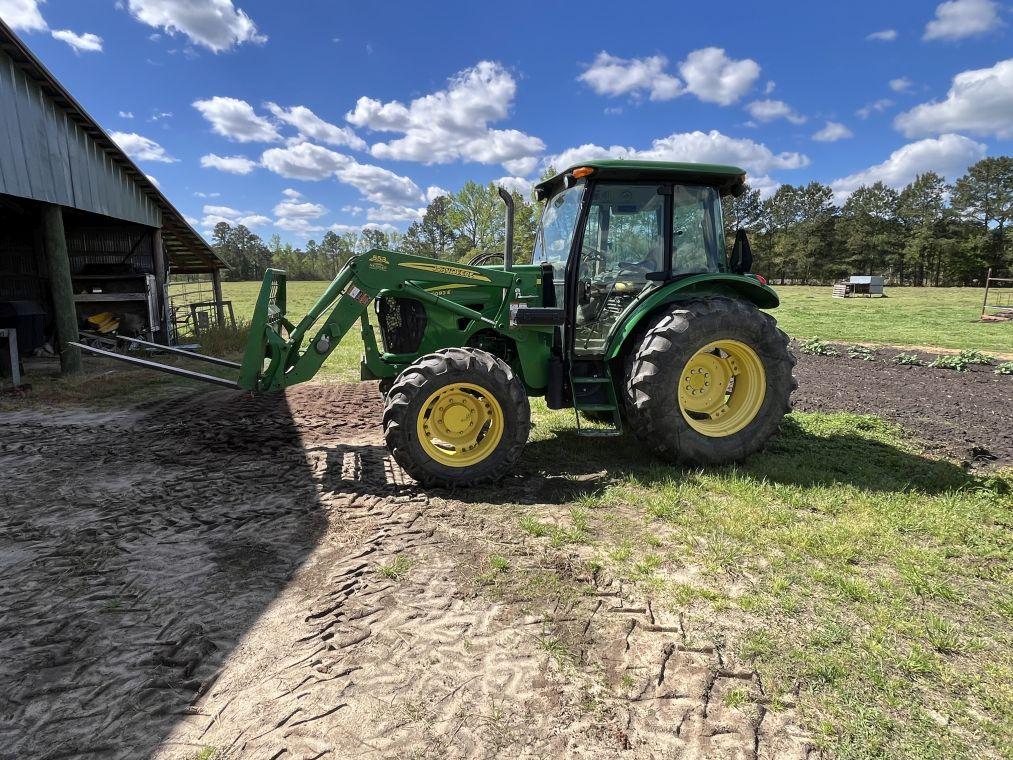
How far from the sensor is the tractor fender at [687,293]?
4.64m

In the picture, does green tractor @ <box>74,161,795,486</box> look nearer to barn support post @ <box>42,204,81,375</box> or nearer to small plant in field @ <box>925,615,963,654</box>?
small plant in field @ <box>925,615,963,654</box>

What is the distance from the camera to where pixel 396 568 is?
3.19 meters

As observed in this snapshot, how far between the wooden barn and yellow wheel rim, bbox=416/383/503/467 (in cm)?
820

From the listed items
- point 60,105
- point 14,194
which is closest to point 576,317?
point 14,194

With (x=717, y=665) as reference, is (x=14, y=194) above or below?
above

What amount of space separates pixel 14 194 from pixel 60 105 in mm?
2604

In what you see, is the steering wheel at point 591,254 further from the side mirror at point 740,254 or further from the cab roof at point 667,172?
the side mirror at point 740,254

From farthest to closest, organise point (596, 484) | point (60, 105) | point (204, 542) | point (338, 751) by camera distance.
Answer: point (60, 105) → point (596, 484) → point (204, 542) → point (338, 751)

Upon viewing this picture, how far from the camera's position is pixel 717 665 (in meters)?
2.41

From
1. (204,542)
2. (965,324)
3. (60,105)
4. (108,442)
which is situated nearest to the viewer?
(204,542)

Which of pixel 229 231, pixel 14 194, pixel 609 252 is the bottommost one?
pixel 609 252

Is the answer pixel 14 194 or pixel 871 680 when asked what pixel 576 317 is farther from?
pixel 14 194

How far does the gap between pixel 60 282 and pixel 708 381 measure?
10.4m

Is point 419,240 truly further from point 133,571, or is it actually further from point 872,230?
point 133,571
